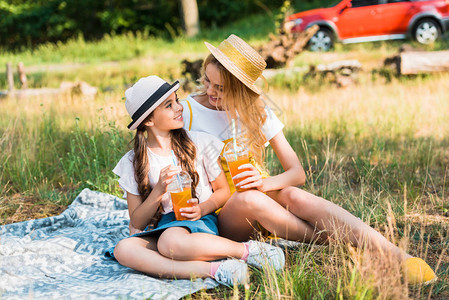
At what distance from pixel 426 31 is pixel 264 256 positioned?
10.2m

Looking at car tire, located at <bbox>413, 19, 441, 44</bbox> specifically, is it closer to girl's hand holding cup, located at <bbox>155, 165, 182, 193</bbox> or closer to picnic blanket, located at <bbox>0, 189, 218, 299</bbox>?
picnic blanket, located at <bbox>0, 189, 218, 299</bbox>

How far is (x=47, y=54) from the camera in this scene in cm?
1434

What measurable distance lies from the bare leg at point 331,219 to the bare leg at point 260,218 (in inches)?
2.3

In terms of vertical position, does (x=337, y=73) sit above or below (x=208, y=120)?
below

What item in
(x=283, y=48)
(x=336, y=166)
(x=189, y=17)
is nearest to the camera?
(x=336, y=166)

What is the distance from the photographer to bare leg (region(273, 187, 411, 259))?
263 centimetres

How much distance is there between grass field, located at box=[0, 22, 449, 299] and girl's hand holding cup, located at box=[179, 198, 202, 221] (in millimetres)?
386

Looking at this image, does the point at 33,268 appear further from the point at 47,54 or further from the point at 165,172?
the point at 47,54

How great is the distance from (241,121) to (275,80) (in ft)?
16.1

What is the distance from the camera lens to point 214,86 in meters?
3.07

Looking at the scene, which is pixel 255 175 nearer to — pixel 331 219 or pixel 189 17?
pixel 331 219

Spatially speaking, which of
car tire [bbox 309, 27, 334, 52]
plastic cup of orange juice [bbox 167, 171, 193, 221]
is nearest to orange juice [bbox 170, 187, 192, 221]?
plastic cup of orange juice [bbox 167, 171, 193, 221]

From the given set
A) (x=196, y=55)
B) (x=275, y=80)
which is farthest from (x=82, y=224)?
(x=196, y=55)

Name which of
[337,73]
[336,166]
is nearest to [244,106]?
[336,166]
